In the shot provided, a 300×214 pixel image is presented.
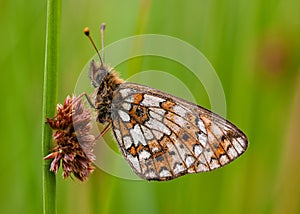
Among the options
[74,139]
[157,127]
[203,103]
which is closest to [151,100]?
[157,127]

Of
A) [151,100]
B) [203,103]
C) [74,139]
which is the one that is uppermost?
[203,103]

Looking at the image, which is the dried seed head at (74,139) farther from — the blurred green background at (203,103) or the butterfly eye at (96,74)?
the blurred green background at (203,103)

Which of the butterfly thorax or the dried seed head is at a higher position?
the butterfly thorax

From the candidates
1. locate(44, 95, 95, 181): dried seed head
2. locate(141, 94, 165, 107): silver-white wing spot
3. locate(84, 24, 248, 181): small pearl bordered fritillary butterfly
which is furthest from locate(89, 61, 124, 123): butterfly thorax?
locate(44, 95, 95, 181): dried seed head

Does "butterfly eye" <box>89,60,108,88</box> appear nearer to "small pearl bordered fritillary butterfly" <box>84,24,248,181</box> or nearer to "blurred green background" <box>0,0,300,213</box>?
"small pearl bordered fritillary butterfly" <box>84,24,248,181</box>

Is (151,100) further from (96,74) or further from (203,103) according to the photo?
(203,103)

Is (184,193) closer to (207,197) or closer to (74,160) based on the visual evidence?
(207,197)

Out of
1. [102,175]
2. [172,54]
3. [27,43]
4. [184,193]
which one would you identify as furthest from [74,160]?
[172,54]

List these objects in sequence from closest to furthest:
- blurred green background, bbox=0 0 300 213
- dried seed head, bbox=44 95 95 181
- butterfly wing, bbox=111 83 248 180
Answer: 1. dried seed head, bbox=44 95 95 181
2. butterfly wing, bbox=111 83 248 180
3. blurred green background, bbox=0 0 300 213
